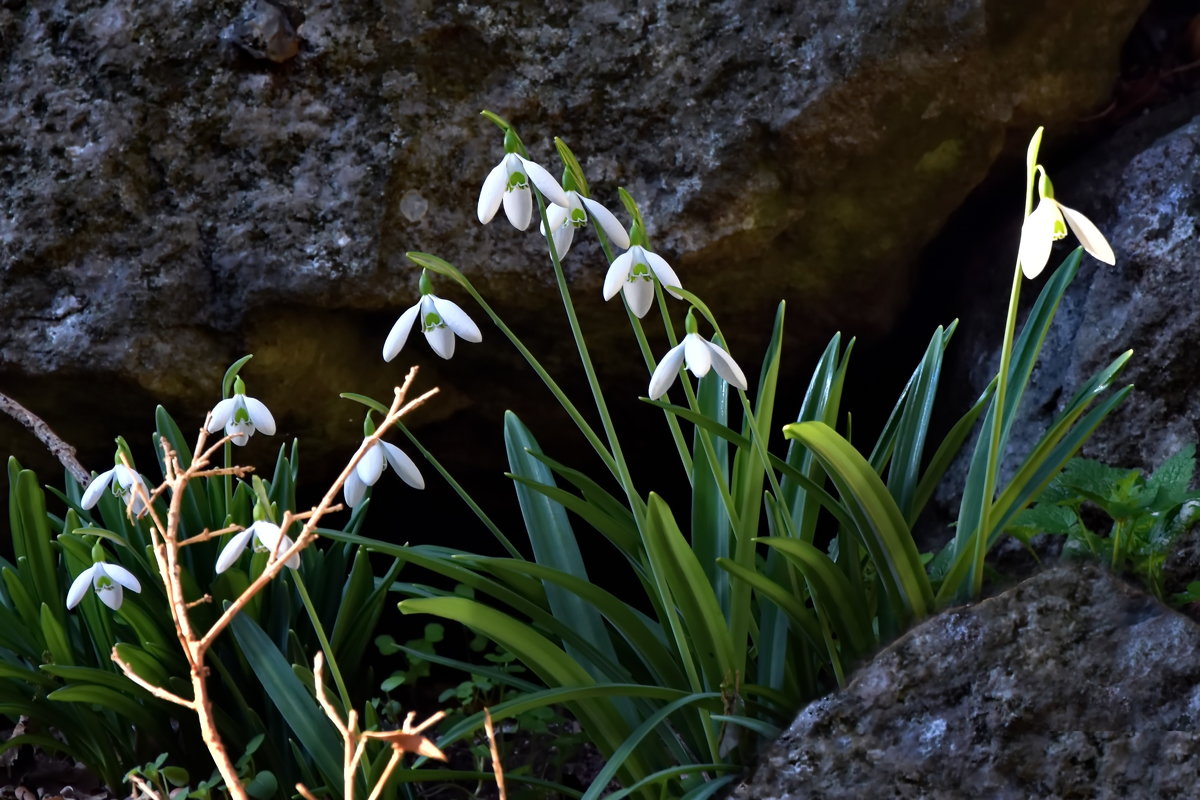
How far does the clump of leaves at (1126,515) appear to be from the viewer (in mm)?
1500

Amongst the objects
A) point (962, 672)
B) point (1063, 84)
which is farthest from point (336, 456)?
point (1063, 84)

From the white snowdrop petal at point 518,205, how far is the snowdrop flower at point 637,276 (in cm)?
13

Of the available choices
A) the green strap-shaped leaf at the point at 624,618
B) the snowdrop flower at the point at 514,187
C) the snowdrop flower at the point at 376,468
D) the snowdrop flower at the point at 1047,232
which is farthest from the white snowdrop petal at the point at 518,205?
the snowdrop flower at the point at 1047,232

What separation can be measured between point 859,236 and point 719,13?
563mm

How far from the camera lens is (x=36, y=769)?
6.67ft

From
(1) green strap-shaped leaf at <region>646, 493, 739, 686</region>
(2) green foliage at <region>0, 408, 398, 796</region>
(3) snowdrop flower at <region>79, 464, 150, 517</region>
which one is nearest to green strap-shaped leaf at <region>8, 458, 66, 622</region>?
(2) green foliage at <region>0, 408, 398, 796</region>

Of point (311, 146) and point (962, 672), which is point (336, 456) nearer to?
point (311, 146)

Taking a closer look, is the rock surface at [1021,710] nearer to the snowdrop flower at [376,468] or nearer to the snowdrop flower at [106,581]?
the snowdrop flower at [376,468]

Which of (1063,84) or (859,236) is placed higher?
(1063,84)

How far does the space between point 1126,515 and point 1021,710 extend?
0.46 m

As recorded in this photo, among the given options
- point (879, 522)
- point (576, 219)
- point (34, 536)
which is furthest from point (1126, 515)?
point (34, 536)

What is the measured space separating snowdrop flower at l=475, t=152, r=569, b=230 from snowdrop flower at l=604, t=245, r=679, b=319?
115mm

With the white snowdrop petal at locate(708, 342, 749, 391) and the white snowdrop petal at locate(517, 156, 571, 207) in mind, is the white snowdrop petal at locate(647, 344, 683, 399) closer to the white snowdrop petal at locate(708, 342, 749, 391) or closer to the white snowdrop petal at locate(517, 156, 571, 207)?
the white snowdrop petal at locate(708, 342, 749, 391)

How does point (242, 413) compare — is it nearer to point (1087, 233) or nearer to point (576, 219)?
point (576, 219)
